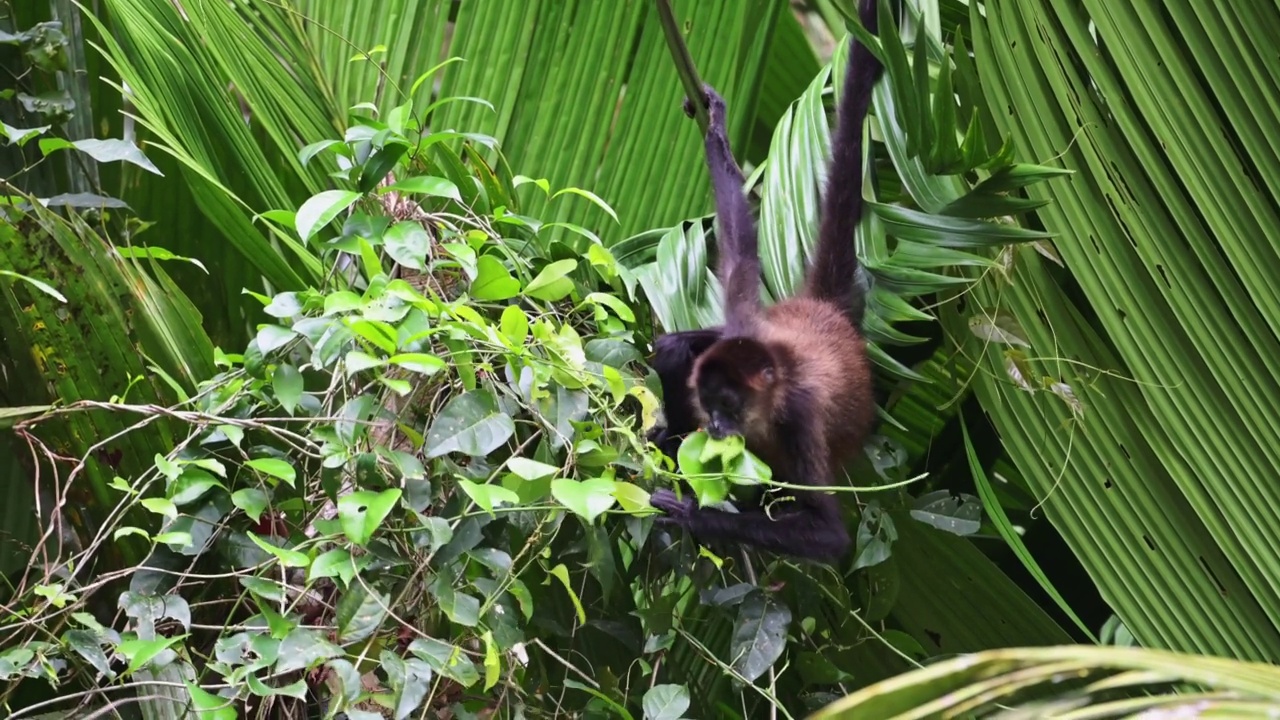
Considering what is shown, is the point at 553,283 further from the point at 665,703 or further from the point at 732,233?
the point at 732,233

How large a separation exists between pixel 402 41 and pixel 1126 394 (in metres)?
1.88

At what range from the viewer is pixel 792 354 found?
9.09 feet

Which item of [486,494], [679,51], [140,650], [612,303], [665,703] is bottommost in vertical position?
[665,703]

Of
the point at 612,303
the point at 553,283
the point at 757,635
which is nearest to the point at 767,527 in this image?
the point at 757,635

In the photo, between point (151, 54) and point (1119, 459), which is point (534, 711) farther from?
point (151, 54)

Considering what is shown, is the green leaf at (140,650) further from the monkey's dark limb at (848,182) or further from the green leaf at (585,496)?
the monkey's dark limb at (848,182)

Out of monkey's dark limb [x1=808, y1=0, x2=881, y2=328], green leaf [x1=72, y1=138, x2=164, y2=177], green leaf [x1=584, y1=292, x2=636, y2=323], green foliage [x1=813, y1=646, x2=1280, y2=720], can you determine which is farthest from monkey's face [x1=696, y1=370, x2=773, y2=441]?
green foliage [x1=813, y1=646, x2=1280, y2=720]

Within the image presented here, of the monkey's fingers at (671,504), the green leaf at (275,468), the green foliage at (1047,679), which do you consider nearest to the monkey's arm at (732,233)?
the monkey's fingers at (671,504)

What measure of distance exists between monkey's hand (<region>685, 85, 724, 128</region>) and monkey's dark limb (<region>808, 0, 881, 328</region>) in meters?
0.29

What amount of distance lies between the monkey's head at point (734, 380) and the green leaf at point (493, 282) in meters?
1.04

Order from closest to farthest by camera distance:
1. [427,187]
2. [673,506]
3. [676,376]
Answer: [427,187] → [673,506] → [676,376]

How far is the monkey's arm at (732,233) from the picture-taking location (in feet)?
8.31

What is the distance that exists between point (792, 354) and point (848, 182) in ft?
1.88

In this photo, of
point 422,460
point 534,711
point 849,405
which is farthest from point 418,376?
point 849,405
